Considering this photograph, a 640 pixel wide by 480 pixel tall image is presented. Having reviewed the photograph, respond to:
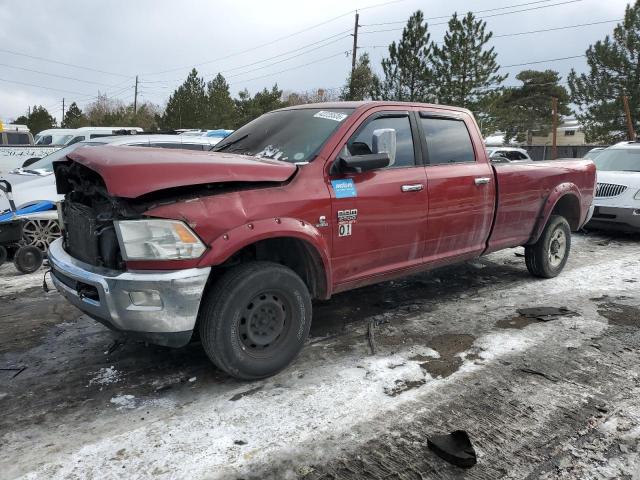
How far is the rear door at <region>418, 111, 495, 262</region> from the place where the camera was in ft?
15.0

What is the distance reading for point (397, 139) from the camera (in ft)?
14.5

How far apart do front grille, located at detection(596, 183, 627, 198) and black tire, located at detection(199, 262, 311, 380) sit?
7461mm

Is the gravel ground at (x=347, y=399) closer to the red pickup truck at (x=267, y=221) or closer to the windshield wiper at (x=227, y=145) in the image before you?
the red pickup truck at (x=267, y=221)

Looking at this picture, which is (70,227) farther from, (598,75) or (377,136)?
(598,75)

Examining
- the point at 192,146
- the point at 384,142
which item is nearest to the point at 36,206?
the point at 192,146

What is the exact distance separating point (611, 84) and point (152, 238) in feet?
99.4

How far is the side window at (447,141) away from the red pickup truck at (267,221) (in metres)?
0.02

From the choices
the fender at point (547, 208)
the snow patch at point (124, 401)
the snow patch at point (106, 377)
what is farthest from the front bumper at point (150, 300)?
the fender at point (547, 208)

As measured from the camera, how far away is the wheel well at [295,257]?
3.65 metres

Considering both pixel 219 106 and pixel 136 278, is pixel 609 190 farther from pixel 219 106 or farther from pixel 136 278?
pixel 219 106

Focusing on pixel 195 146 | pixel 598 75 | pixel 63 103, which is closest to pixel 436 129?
pixel 195 146

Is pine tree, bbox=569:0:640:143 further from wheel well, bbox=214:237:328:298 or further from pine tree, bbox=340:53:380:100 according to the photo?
wheel well, bbox=214:237:328:298

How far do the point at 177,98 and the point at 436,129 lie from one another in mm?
33777

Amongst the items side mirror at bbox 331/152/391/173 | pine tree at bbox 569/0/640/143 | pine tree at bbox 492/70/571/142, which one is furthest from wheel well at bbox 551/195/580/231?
pine tree at bbox 492/70/571/142
